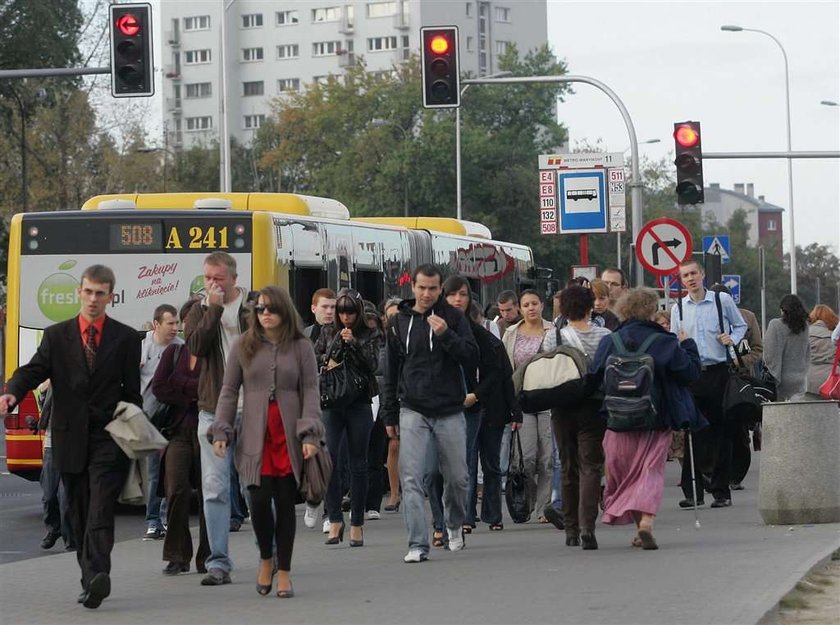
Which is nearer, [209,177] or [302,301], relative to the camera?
[302,301]

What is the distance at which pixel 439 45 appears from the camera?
2141 cm

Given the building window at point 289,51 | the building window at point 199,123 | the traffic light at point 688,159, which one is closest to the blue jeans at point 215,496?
the traffic light at point 688,159

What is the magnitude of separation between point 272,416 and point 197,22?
12371cm

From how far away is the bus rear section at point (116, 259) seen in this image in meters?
16.9

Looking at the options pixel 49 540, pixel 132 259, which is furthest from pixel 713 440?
pixel 132 259

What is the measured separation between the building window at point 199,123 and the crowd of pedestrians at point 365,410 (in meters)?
117

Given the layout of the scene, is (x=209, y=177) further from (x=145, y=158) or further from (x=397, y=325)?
(x=397, y=325)

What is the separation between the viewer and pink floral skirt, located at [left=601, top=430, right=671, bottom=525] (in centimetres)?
1182

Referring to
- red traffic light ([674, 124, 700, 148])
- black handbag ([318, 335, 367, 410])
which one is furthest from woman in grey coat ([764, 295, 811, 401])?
red traffic light ([674, 124, 700, 148])

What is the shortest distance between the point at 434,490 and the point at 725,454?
3.70 metres

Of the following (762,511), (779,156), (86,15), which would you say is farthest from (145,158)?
(762,511)

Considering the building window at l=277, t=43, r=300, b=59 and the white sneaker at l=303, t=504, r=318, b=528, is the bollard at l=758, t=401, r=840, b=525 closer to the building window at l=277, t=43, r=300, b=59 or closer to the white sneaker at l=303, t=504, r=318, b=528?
the white sneaker at l=303, t=504, r=318, b=528

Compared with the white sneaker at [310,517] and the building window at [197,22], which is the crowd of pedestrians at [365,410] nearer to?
the white sneaker at [310,517]

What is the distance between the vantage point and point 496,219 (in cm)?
7638
